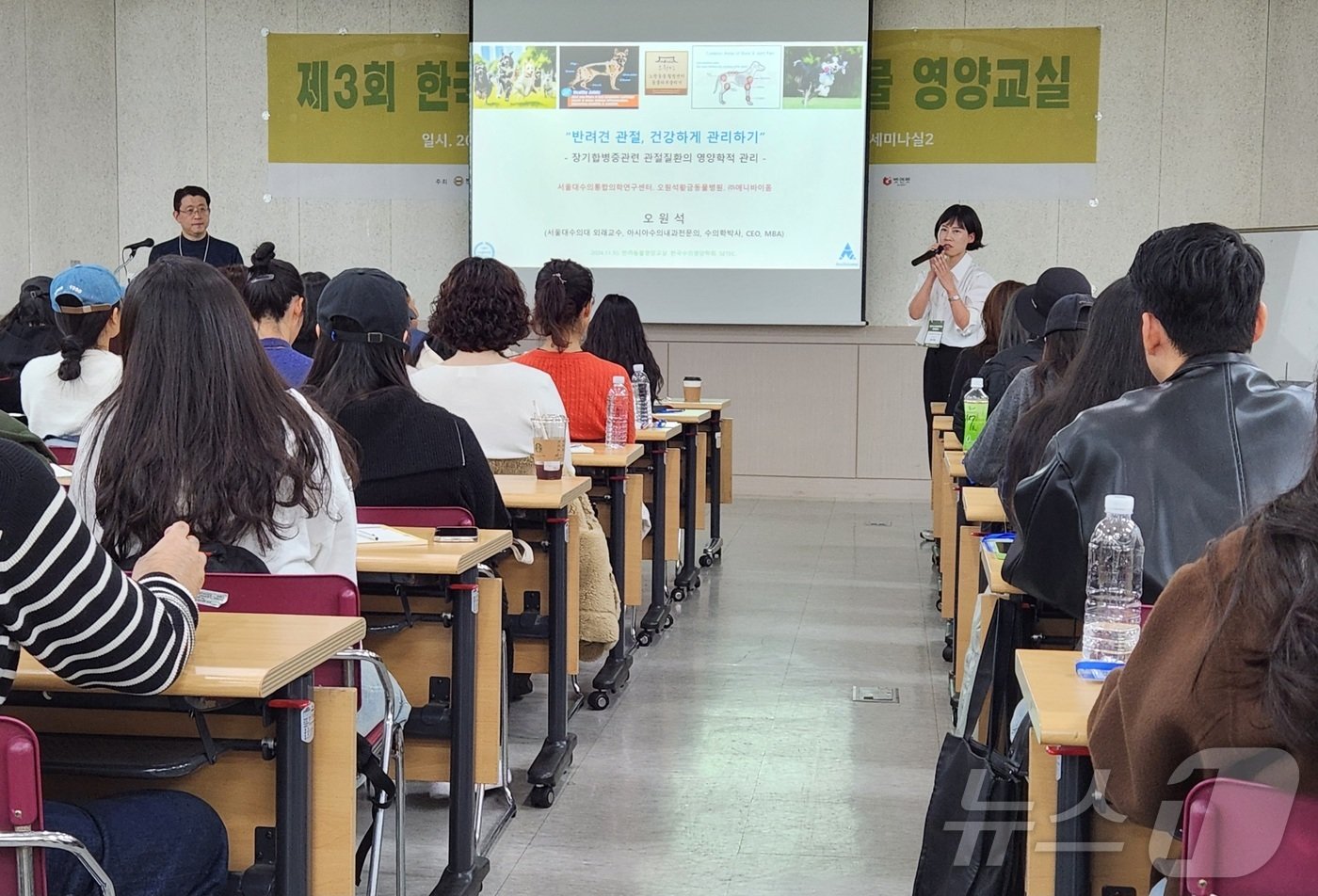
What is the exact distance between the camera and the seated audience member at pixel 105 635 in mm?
1453

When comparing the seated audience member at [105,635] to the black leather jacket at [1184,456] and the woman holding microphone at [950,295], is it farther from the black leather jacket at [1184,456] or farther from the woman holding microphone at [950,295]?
the woman holding microphone at [950,295]

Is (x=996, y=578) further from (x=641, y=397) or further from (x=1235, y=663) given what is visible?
(x=641, y=397)

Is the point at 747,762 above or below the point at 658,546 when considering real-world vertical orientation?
below

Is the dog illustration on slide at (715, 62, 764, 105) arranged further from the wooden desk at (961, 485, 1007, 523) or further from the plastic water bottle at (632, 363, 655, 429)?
the wooden desk at (961, 485, 1007, 523)

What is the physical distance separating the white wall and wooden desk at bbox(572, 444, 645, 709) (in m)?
4.22

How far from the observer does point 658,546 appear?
523 centimetres

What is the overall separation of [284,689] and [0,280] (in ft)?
22.9

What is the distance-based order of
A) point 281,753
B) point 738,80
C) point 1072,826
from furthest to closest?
point 738,80 < point 281,753 < point 1072,826

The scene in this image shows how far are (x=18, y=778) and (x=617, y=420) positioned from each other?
330 cm

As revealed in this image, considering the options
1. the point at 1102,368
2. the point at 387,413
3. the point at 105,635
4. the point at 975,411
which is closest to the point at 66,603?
the point at 105,635

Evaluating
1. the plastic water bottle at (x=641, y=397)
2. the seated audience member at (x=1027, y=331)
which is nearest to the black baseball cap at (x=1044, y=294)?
the seated audience member at (x=1027, y=331)

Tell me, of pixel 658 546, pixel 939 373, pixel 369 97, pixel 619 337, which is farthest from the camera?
pixel 369 97

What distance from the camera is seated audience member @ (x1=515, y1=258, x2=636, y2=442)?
4.79 metres

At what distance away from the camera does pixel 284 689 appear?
187cm
